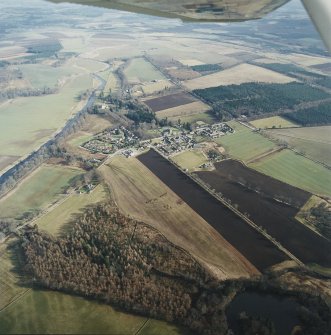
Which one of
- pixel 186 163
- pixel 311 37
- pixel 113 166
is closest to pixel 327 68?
pixel 311 37

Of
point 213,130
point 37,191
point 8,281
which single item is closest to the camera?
point 8,281

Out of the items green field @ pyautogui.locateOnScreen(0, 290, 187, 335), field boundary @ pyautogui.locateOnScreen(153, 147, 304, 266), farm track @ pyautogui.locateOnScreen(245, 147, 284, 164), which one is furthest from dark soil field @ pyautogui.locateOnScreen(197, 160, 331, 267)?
green field @ pyautogui.locateOnScreen(0, 290, 187, 335)

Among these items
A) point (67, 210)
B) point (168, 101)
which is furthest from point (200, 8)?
point (168, 101)

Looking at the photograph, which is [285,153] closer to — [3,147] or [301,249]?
[301,249]

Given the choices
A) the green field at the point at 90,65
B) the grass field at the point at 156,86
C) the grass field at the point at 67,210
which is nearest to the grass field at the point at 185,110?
the grass field at the point at 156,86

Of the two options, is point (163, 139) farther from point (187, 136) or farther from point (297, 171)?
point (297, 171)
